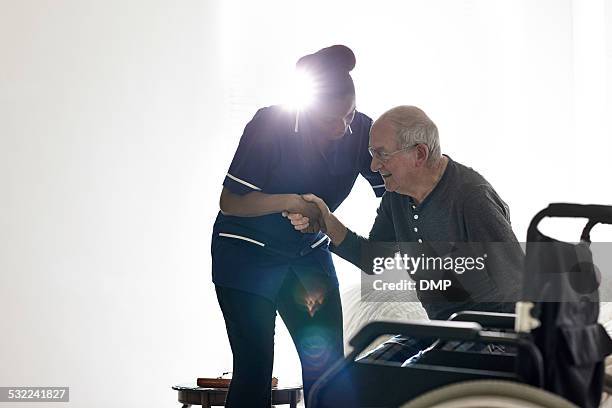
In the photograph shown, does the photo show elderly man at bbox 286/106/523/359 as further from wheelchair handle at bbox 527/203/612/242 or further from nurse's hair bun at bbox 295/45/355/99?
wheelchair handle at bbox 527/203/612/242

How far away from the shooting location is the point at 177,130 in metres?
4.52

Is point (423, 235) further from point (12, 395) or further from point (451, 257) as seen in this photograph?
point (12, 395)

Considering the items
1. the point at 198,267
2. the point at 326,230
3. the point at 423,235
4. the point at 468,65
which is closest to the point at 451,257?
the point at 423,235

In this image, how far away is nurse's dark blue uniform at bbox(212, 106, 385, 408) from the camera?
7.02 ft

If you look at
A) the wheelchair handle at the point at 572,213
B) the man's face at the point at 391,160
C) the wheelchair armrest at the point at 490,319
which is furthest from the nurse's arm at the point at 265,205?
the wheelchair handle at the point at 572,213

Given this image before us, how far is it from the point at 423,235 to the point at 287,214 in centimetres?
33

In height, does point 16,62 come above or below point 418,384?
above

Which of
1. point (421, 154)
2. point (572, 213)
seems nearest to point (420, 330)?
point (572, 213)

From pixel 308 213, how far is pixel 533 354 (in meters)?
0.99

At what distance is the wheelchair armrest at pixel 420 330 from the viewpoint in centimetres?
133

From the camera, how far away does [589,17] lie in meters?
4.81

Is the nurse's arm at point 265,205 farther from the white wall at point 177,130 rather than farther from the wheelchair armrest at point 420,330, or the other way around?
the white wall at point 177,130

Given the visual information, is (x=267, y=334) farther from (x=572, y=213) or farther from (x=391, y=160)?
(x=572, y=213)

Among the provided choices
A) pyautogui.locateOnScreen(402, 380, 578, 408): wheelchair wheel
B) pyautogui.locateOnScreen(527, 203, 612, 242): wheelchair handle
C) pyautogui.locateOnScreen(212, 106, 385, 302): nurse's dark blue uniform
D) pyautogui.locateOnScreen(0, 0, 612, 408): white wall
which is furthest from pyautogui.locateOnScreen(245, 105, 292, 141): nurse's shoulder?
pyautogui.locateOnScreen(0, 0, 612, 408): white wall
